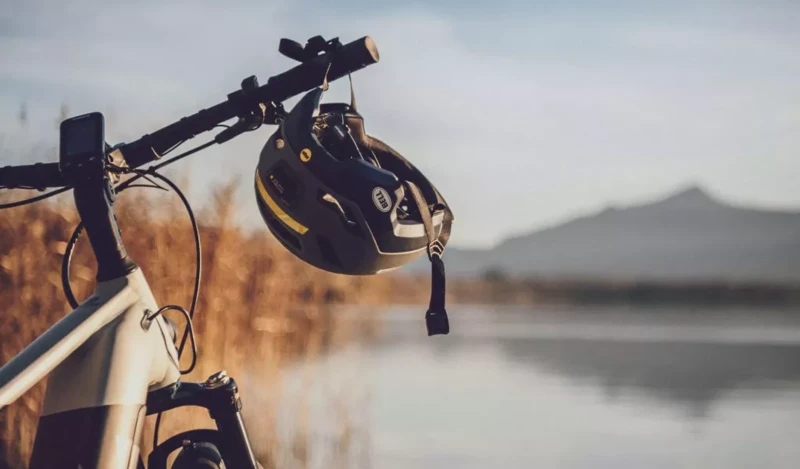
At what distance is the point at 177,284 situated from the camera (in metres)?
5.60

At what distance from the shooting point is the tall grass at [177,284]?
501 cm

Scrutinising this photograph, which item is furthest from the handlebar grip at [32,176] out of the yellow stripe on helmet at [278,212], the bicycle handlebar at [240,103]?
the yellow stripe on helmet at [278,212]

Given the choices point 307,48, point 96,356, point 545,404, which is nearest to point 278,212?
point 307,48

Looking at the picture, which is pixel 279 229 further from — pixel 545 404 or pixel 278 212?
pixel 545 404

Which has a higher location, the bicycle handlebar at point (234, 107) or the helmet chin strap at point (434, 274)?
the bicycle handlebar at point (234, 107)

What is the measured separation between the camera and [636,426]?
8430 mm

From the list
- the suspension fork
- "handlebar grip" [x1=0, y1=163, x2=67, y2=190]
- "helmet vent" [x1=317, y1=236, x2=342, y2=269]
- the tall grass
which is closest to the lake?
the tall grass

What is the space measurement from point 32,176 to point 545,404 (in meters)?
7.60

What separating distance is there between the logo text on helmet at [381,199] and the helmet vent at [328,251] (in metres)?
0.13

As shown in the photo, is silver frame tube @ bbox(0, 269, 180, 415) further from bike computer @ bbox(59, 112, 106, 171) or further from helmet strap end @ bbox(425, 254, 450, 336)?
helmet strap end @ bbox(425, 254, 450, 336)

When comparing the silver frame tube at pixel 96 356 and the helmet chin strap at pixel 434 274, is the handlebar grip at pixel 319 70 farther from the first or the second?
the silver frame tube at pixel 96 356

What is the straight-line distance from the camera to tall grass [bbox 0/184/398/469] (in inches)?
197

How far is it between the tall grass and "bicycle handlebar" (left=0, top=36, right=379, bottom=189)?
2714mm

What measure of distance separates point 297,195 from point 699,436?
6894 millimetres
